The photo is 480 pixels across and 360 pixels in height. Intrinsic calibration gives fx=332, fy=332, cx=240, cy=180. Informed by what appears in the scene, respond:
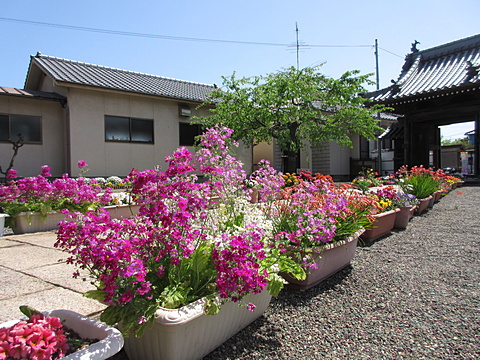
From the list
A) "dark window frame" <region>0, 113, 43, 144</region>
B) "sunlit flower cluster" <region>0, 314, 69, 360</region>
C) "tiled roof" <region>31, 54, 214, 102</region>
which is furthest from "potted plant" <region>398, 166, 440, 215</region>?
"dark window frame" <region>0, 113, 43, 144</region>

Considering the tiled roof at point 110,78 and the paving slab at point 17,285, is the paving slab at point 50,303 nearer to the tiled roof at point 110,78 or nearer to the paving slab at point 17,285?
the paving slab at point 17,285

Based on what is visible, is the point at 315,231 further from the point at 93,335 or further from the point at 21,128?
the point at 21,128

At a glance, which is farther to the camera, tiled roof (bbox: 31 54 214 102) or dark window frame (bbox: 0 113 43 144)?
tiled roof (bbox: 31 54 214 102)

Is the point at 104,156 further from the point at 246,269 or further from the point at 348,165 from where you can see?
the point at 348,165

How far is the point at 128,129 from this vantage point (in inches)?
444

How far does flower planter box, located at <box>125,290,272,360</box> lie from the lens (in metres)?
1.64

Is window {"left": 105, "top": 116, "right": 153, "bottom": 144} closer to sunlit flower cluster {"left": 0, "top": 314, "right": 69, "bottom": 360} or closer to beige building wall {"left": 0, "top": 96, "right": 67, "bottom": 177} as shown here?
beige building wall {"left": 0, "top": 96, "right": 67, "bottom": 177}

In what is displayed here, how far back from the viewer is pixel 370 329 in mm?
2254

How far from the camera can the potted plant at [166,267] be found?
62.6 inches

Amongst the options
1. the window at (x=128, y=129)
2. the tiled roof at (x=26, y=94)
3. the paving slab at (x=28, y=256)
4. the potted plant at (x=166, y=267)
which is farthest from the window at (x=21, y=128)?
the potted plant at (x=166, y=267)

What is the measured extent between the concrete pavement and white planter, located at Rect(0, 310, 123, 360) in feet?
1.26

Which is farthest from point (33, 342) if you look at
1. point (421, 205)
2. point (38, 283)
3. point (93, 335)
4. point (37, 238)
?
point (421, 205)

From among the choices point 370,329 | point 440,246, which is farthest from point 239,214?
point 440,246

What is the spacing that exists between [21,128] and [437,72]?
14322 mm
